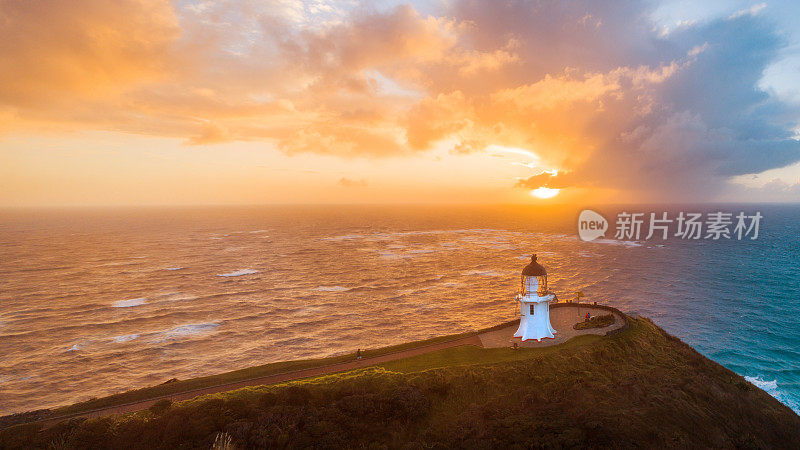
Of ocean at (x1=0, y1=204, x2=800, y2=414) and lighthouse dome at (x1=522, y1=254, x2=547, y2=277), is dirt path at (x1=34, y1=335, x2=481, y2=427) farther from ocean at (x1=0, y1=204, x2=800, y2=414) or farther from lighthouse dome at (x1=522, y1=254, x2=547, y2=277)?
ocean at (x1=0, y1=204, x2=800, y2=414)

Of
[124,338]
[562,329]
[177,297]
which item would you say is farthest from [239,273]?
[562,329]

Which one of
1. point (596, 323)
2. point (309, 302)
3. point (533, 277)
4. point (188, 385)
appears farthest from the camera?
point (309, 302)

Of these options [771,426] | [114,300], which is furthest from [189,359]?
[771,426]

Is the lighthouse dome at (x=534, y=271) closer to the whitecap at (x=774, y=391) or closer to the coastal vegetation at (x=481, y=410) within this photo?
the coastal vegetation at (x=481, y=410)

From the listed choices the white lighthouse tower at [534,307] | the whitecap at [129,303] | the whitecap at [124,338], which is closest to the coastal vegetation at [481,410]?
the white lighthouse tower at [534,307]

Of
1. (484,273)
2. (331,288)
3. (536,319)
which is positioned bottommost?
(331,288)

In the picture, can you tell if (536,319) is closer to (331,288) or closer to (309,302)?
(309,302)

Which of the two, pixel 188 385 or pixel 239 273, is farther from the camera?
pixel 239 273
